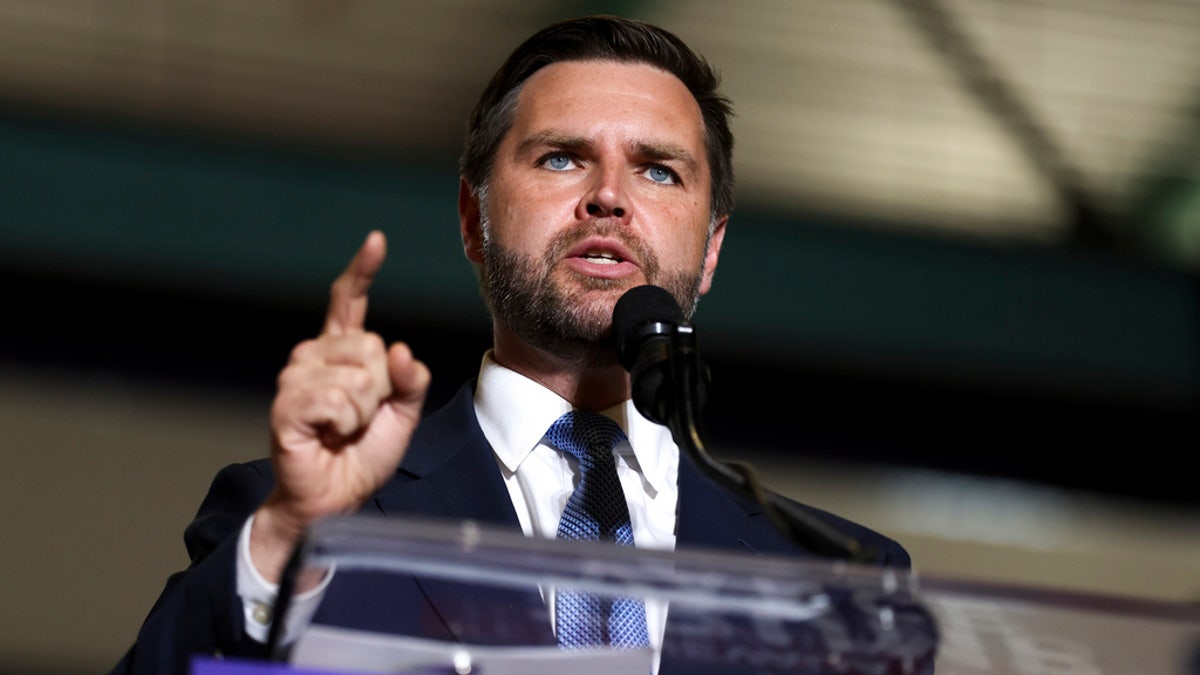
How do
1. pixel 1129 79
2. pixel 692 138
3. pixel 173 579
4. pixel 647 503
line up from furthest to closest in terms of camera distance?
pixel 1129 79, pixel 692 138, pixel 647 503, pixel 173 579

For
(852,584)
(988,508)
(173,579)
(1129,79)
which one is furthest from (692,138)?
(1129,79)

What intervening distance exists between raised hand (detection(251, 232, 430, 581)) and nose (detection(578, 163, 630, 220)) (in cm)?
52

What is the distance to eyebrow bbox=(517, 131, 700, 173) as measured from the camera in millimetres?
1624

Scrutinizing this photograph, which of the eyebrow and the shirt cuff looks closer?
the shirt cuff

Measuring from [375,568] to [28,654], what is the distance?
7.37 feet

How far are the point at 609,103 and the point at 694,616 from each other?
956mm

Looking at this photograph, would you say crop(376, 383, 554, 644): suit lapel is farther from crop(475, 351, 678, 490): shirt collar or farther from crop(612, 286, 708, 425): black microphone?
crop(612, 286, 708, 425): black microphone

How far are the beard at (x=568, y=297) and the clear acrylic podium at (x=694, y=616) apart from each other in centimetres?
70

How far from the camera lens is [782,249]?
3.56m

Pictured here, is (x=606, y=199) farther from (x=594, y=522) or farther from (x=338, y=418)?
(x=338, y=418)

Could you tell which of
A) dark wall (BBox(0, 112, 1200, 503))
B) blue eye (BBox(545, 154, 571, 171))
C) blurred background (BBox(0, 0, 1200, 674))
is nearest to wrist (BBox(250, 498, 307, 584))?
blue eye (BBox(545, 154, 571, 171))

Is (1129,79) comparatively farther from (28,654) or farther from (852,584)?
(852,584)

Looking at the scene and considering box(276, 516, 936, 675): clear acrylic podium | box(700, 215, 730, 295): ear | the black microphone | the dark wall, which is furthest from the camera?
the dark wall

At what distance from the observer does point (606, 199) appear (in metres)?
1.52
